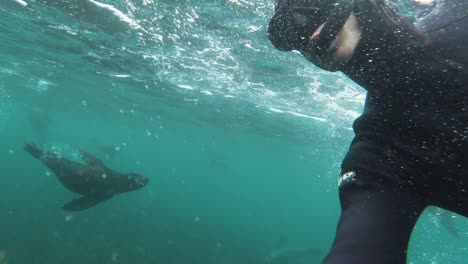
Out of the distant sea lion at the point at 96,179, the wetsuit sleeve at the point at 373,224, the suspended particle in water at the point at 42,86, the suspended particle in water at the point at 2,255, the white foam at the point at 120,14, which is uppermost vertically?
the wetsuit sleeve at the point at 373,224

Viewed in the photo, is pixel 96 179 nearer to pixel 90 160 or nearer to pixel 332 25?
pixel 90 160

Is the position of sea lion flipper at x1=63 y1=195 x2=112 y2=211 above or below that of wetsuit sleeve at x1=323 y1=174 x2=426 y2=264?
below

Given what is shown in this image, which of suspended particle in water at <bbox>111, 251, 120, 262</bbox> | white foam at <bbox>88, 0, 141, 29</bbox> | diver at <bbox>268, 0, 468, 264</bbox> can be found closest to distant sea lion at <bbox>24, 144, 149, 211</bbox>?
white foam at <bbox>88, 0, 141, 29</bbox>

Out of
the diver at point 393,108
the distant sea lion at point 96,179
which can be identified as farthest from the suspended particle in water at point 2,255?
the diver at point 393,108

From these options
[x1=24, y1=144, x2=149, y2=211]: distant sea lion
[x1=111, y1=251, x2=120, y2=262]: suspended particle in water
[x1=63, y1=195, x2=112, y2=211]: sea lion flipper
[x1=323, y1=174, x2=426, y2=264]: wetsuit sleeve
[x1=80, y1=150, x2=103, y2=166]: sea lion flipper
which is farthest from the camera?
[x1=111, y1=251, x2=120, y2=262]: suspended particle in water

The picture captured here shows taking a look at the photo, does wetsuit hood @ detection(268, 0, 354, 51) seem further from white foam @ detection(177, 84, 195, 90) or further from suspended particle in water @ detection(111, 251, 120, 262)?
white foam @ detection(177, 84, 195, 90)

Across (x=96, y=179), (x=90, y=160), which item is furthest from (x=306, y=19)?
(x=90, y=160)

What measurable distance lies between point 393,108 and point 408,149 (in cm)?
28

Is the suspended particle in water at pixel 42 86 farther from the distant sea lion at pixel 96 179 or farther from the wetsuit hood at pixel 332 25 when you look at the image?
the wetsuit hood at pixel 332 25

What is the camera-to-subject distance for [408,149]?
1.90 m

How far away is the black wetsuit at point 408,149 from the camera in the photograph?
1.69 m

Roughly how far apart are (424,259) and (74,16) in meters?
144

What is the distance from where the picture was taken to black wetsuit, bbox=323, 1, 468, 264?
169 cm

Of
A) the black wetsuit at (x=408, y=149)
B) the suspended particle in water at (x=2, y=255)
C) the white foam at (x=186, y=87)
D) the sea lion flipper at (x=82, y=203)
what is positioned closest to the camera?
the black wetsuit at (x=408, y=149)
